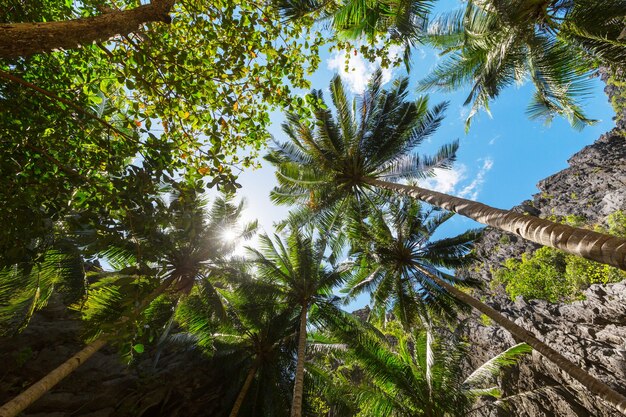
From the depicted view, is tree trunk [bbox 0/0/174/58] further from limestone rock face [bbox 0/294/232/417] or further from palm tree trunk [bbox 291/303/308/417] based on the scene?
limestone rock face [bbox 0/294/232/417]

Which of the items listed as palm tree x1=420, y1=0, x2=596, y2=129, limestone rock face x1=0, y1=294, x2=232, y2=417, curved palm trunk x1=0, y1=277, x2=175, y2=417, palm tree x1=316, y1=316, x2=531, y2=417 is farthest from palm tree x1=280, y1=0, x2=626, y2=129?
limestone rock face x1=0, y1=294, x2=232, y2=417

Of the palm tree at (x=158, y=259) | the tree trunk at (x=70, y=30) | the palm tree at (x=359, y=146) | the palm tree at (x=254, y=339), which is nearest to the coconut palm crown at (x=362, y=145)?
the palm tree at (x=359, y=146)

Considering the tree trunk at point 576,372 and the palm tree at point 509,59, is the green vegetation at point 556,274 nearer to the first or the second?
the palm tree at point 509,59

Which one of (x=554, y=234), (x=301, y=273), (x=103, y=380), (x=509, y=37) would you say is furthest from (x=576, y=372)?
(x=103, y=380)

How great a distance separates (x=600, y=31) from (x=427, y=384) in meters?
10.6

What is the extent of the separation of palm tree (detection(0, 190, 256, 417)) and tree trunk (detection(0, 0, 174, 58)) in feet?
5.46

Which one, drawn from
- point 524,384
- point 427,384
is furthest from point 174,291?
point 524,384

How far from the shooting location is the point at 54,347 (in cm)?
1239

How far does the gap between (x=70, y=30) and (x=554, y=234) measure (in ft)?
14.9

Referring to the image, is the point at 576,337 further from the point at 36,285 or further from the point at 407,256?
the point at 36,285

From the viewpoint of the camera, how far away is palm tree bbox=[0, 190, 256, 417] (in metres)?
3.31

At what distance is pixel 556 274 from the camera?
944 inches

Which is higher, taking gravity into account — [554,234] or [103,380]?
[554,234]

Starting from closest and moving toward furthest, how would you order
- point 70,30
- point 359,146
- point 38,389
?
point 70,30
point 38,389
point 359,146
